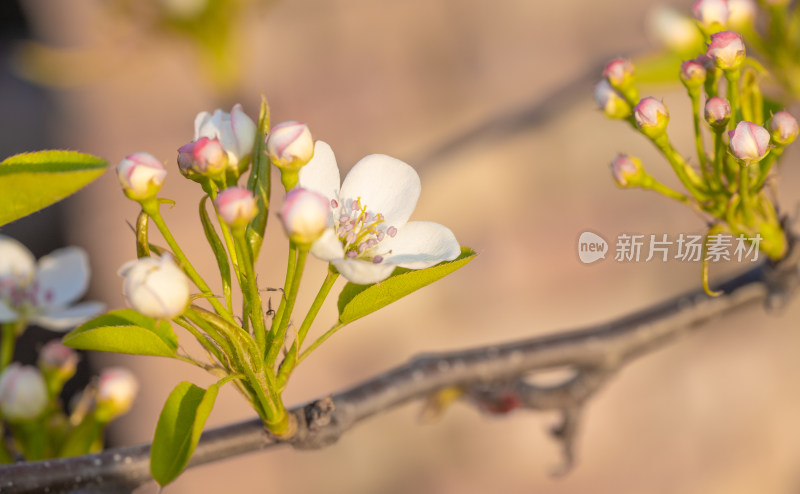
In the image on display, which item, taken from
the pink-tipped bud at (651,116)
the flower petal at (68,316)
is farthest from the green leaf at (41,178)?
the pink-tipped bud at (651,116)

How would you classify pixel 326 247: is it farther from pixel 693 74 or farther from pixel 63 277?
pixel 63 277

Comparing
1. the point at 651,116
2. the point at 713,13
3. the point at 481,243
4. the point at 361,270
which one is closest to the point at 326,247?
the point at 361,270

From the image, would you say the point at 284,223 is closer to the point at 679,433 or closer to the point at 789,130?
the point at 789,130

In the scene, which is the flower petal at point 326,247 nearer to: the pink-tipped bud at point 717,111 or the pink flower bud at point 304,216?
the pink flower bud at point 304,216

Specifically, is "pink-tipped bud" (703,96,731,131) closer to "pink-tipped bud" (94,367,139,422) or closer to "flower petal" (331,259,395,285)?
"flower petal" (331,259,395,285)

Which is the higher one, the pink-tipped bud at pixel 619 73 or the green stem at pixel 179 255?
the pink-tipped bud at pixel 619 73

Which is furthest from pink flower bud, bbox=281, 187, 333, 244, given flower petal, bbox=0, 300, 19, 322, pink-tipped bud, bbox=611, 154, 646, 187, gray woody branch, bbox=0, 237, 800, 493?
flower petal, bbox=0, 300, 19, 322

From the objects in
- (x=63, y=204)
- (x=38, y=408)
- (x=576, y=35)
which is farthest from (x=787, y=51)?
(x=63, y=204)
